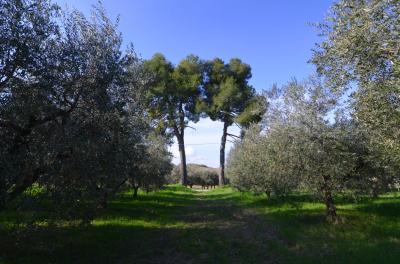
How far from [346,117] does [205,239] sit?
8.09 metres

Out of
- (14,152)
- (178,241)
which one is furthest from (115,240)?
(14,152)

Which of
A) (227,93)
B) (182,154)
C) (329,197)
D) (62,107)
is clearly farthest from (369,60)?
(182,154)

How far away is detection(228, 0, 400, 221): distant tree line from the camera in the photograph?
31.3 ft

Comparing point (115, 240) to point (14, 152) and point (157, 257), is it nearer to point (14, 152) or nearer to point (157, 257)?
point (157, 257)

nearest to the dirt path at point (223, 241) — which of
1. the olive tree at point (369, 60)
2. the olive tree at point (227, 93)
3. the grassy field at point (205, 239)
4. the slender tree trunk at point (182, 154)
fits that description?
the grassy field at point (205, 239)

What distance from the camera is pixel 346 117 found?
18094 millimetres

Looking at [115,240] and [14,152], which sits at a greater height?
[14,152]

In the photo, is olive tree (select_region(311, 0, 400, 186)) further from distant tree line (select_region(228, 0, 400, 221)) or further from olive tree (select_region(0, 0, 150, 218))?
olive tree (select_region(0, 0, 150, 218))

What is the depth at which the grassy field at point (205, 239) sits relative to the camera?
1272cm

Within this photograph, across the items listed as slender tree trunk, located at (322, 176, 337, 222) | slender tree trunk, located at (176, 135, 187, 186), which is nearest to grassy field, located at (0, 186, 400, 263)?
slender tree trunk, located at (322, 176, 337, 222)

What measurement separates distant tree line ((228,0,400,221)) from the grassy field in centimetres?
210

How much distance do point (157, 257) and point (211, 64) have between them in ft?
186

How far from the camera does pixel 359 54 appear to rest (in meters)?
10.0

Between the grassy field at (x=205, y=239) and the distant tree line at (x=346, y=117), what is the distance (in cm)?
210
